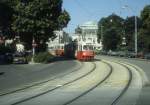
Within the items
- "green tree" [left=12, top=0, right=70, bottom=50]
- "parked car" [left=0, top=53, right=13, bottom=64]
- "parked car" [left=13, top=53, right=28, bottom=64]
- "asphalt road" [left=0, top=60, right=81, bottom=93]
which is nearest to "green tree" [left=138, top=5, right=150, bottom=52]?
"green tree" [left=12, top=0, right=70, bottom=50]

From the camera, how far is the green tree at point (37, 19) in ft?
190

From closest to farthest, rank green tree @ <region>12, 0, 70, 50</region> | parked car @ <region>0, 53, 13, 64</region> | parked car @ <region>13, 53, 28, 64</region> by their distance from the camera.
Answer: parked car @ <region>13, 53, 28, 64</region>, parked car @ <region>0, 53, 13, 64</region>, green tree @ <region>12, 0, 70, 50</region>

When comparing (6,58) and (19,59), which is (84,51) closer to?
(19,59)

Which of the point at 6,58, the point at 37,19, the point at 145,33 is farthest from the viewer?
the point at 145,33

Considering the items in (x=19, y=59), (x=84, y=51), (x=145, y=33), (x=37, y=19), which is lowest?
(x=19, y=59)

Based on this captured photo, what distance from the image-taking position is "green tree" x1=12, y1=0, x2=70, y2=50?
58031 millimetres

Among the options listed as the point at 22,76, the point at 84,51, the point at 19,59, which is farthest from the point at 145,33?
the point at 22,76

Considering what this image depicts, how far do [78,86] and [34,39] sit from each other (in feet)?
115

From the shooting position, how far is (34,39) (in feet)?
199

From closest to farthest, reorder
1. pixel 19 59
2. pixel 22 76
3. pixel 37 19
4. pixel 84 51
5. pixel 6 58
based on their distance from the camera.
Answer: pixel 22 76
pixel 19 59
pixel 6 58
pixel 37 19
pixel 84 51

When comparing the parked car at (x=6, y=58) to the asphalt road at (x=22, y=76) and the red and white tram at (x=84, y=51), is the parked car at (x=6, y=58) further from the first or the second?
the asphalt road at (x=22, y=76)

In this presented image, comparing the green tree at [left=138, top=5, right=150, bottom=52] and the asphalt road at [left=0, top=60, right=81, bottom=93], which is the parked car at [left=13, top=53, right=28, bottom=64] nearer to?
the asphalt road at [left=0, top=60, right=81, bottom=93]

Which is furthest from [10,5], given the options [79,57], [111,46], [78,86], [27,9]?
[111,46]

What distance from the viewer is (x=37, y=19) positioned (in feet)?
193
